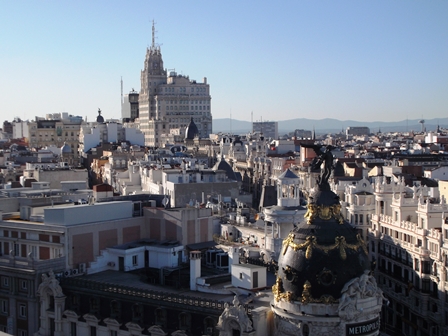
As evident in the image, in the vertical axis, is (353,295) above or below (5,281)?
above

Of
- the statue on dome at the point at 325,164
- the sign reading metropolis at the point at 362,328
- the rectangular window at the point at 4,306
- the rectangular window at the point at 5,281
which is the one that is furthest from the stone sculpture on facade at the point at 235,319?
the rectangular window at the point at 4,306

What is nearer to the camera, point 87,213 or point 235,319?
point 235,319

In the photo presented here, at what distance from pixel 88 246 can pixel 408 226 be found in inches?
1060

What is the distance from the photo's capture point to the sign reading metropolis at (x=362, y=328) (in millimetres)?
40875

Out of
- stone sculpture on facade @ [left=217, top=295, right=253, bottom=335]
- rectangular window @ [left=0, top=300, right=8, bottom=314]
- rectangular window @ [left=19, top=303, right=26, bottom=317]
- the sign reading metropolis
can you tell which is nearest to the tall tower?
stone sculpture on facade @ [left=217, top=295, right=253, bottom=335]

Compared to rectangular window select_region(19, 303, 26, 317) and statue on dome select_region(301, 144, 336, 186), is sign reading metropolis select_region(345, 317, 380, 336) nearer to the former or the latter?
statue on dome select_region(301, 144, 336, 186)

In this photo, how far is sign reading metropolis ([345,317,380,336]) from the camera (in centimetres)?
4088

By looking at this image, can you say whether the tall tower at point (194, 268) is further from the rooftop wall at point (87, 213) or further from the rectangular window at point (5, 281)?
the rectangular window at point (5, 281)

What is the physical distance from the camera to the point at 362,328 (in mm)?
41344

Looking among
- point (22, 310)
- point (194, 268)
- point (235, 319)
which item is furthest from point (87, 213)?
point (235, 319)

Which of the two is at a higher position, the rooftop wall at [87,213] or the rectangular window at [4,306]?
the rooftop wall at [87,213]

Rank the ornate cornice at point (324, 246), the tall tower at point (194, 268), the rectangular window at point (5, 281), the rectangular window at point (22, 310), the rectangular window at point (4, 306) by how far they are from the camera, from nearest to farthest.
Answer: the ornate cornice at point (324, 246), the tall tower at point (194, 268), the rectangular window at point (22, 310), the rectangular window at point (5, 281), the rectangular window at point (4, 306)

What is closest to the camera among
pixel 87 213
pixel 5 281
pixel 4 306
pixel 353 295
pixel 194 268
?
pixel 353 295

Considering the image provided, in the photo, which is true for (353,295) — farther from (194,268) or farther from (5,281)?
(5,281)
